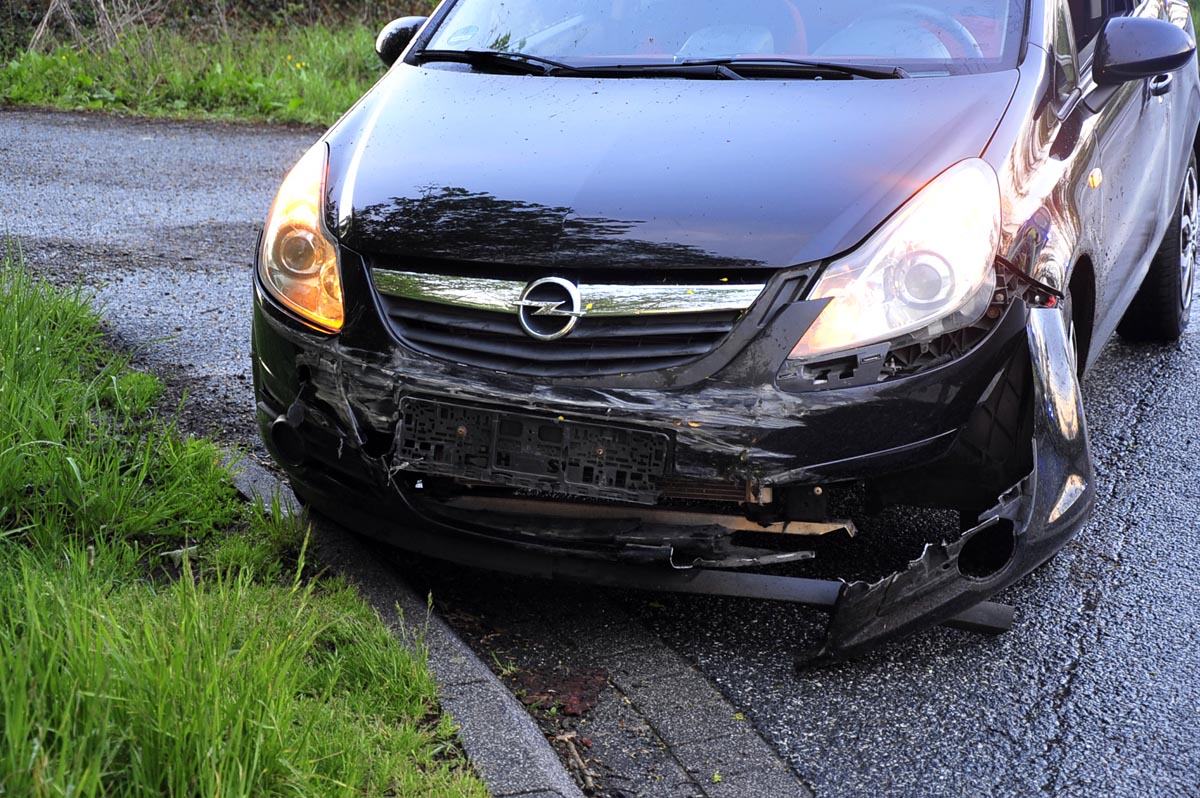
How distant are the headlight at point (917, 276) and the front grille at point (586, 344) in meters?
0.21

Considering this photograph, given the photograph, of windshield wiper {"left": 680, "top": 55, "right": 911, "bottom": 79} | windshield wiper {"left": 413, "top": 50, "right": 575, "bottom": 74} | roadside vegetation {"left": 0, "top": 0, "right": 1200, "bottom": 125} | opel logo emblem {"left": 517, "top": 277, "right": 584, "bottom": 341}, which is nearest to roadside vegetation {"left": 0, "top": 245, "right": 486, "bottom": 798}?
opel logo emblem {"left": 517, "top": 277, "right": 584, "bottom": 341}

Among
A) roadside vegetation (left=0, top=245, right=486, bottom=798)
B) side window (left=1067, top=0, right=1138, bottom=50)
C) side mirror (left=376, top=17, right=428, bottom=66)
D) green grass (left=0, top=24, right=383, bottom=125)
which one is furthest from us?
green grass (left=0, top=24, right=383, bottom=125)

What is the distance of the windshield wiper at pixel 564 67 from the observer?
350 centimetres

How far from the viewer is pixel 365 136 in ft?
10.9

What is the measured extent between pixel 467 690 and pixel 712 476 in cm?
65

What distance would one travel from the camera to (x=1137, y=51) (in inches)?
143

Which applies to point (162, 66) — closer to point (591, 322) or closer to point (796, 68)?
point (796, 68)

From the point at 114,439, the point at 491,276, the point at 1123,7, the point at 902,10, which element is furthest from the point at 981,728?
the point at 1123,7

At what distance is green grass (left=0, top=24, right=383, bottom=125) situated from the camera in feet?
32.9

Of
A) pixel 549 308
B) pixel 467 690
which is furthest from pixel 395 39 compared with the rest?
pixel 467 690

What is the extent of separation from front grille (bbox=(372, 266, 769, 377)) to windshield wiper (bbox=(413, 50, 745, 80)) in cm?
101

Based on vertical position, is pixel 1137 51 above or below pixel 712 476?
above

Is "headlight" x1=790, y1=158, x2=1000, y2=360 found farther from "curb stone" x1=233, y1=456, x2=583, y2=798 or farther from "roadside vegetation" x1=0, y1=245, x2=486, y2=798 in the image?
"roadside vegetation" x1=0, y1=245, x2=486, y2=798

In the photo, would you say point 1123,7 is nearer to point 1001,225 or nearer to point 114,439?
point 1001,225
